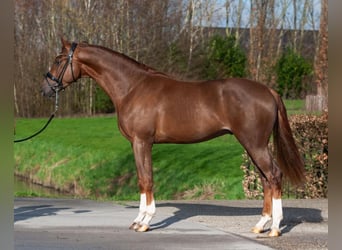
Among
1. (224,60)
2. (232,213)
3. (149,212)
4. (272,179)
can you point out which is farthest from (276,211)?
(224,60)

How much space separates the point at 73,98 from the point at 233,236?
23204 mm

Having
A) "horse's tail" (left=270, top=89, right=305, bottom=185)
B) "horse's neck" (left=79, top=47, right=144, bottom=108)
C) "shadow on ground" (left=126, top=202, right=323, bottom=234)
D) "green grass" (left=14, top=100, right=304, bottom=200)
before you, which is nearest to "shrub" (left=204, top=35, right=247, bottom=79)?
"green grass" (left=14, top=100, right=304, bottom=200)

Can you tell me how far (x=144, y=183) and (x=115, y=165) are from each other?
11.4 metres

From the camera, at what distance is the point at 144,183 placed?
22.4 feet

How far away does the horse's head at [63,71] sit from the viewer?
7.12m

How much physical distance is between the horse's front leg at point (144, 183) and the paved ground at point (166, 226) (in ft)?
0.51

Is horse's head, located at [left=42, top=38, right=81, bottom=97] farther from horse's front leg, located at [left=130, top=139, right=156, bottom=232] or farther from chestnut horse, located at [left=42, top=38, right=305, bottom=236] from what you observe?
horse's front leg, located at [left=130, top=139, right=156, bottom=232]

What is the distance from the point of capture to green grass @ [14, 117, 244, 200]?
14031 mm

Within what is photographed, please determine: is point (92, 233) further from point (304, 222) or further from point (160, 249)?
point (304, 222)

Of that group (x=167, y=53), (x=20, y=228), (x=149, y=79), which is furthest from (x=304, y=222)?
(x=167, y=53)

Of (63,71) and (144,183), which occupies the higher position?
(63,71)

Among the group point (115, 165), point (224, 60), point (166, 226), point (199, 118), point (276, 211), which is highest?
point (224, 60)

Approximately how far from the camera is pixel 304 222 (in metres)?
7.72

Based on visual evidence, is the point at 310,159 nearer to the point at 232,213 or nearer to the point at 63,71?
the point at 232,213
